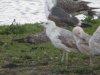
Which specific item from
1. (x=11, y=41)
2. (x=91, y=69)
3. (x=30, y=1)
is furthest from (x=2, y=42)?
(x=30, y=1)

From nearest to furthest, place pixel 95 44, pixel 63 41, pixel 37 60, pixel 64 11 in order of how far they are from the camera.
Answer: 1. pixel 95 44
2. pixel 63 41
3. pixel 37 60
4. pixel 64 11

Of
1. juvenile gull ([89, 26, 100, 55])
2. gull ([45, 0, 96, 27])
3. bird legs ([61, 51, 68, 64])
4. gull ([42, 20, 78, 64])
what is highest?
juvenile gull ([89, 26, 100, 55])

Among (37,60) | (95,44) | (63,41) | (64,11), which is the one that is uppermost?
(95,44)

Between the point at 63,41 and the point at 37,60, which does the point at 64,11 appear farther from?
the point at 63,41

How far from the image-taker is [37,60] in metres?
11.7

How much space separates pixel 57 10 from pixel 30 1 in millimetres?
9330

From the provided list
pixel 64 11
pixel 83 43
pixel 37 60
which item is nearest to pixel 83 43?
pixel 83 43

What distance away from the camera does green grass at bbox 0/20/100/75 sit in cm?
1058

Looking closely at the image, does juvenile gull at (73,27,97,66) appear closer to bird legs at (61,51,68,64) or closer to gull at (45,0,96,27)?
bird legs at (61,51,68,64)

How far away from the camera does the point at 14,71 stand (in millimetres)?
10703

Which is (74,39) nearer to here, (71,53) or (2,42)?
(71,53)

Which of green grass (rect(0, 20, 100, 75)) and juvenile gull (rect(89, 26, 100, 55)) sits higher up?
juvenile gull (rect(89, 26, 100, 55))

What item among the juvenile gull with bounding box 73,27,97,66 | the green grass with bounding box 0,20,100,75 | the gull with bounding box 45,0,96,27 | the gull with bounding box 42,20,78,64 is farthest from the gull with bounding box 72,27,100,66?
the gull with bounding box 45,0,96,27

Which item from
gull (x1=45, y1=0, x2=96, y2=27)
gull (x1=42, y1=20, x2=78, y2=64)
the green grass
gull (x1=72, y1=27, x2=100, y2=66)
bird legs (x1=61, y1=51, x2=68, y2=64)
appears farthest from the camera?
gull (x1=45, y1=0, x2=96, y2=27)
